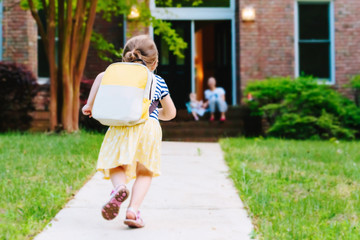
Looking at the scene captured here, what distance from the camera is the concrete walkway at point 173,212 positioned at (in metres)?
3.94

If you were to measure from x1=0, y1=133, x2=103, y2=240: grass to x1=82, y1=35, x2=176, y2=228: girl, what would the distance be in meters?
0.67

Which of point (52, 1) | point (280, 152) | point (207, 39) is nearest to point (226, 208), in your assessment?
point (280, 152)

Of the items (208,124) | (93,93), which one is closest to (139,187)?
(93,93)

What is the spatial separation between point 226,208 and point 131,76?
5.18ft

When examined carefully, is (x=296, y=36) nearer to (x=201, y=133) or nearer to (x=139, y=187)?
(x=201, y=133)

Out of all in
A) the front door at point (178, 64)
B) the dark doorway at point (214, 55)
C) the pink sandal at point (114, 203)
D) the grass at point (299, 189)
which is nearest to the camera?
the pink sandal at point (114, 203)

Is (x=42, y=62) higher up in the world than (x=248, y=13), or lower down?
lower down

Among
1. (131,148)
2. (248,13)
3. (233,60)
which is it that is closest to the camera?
(131,148)

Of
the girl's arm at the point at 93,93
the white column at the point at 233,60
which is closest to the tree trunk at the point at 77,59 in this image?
the white column at the point at 233,60

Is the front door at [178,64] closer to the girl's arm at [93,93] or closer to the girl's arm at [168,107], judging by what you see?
the girl's arm at [168,107]

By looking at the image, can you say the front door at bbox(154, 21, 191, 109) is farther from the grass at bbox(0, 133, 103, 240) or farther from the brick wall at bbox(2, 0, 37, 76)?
the grass at bbox(0, 133, 103, 240)

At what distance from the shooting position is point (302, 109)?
11.6 metres

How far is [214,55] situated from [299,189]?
10081 millimetres

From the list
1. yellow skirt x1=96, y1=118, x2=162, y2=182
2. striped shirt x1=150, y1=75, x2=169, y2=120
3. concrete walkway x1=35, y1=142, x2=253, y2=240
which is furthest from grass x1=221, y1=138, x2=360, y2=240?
striped shirt x1=150, y1=75, x2=169, y2=120
